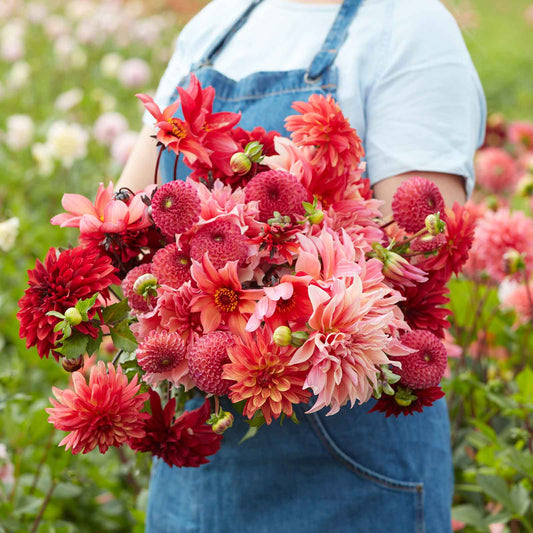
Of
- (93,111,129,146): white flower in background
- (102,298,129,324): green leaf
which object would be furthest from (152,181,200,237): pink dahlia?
(93,111,129,146): white flower in background

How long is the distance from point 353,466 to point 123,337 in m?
0.42

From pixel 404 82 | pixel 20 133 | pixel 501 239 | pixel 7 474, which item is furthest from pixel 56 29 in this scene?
pixel 404 82

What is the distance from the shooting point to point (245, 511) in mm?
947

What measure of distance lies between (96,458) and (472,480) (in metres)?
0.92

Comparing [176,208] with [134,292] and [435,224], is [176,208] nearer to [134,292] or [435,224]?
[134,292]

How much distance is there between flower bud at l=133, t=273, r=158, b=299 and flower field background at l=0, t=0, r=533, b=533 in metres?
0.31

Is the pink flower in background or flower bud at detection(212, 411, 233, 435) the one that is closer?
flower bud at detection(212, 411, 233, 435)

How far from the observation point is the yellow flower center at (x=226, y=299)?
622 millimetres

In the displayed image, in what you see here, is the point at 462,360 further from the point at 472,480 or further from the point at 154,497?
the point at 154,497

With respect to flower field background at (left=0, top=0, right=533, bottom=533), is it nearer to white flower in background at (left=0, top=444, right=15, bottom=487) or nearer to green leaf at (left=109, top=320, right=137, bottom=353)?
white flower in background at (left=0, top=444, right=15, bottom=487)

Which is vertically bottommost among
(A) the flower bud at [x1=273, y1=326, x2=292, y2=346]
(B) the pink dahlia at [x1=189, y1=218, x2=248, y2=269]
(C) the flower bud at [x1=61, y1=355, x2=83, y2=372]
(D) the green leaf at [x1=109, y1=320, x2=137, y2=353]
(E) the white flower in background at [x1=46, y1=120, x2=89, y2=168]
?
(E) the white flower in background at [x1=46, y1=120, x2=89, y2=168]

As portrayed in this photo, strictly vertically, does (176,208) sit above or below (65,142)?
above

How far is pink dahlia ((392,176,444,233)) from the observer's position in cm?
69

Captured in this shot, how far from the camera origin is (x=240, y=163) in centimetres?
68
